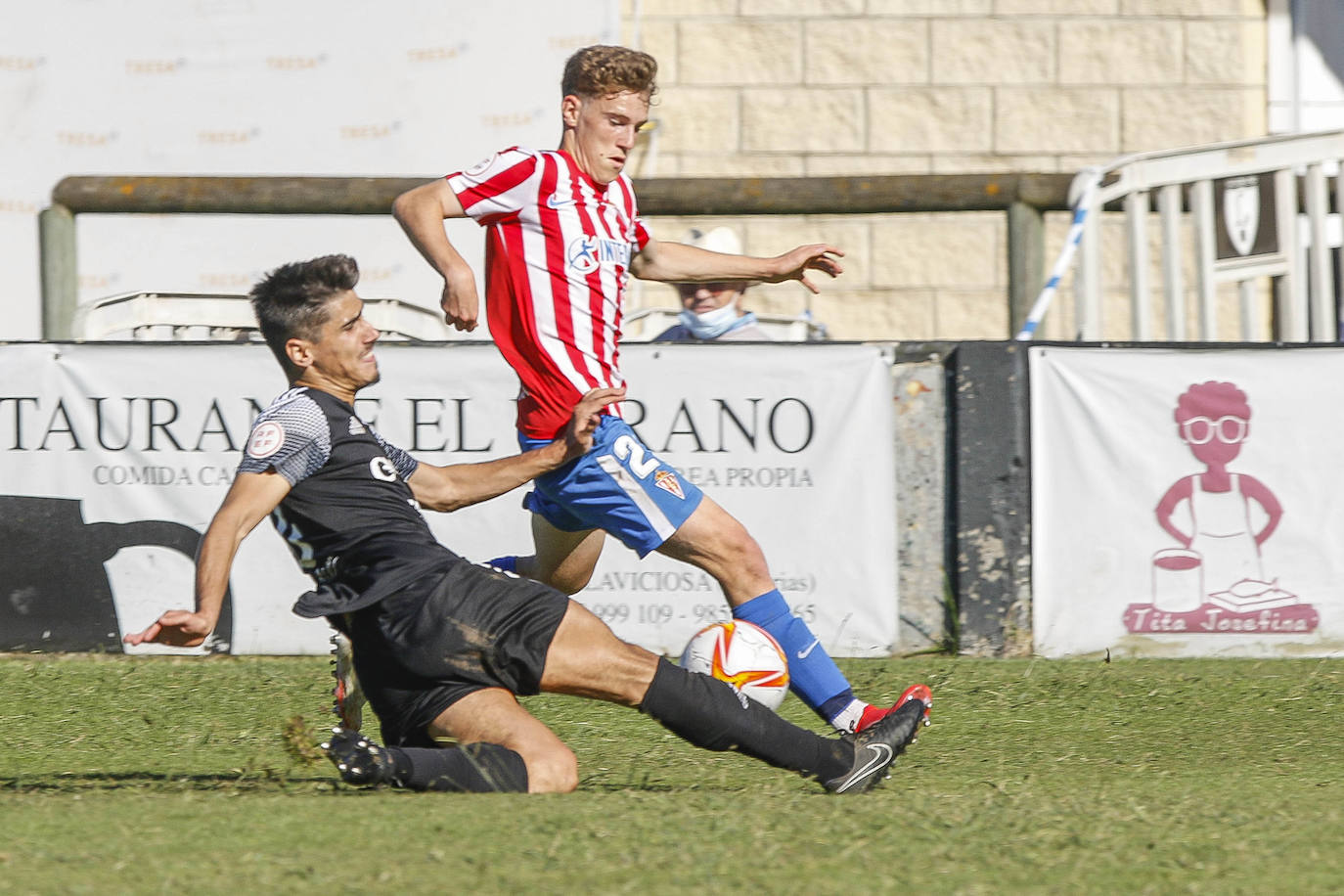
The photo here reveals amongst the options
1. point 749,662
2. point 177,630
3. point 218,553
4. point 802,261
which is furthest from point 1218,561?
point 177,630

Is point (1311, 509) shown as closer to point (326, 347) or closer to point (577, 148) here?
point (577, 148)

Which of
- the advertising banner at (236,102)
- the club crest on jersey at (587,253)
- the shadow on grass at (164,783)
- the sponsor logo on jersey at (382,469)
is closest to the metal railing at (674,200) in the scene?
the advertising banner at (236,102)

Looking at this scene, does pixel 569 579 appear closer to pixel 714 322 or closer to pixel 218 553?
pixel 218 553

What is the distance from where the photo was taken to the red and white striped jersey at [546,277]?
491 centimetres

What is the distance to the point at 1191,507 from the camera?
7.10m

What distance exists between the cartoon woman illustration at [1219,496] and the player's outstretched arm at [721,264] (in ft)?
7.88

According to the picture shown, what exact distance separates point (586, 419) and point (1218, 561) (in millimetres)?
3716

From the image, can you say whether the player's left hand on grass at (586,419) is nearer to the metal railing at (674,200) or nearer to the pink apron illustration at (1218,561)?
the pink apron illustration at (1218,561)

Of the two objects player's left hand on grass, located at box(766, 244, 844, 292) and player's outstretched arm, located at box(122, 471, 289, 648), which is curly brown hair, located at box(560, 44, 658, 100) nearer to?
player's left hand on grass, located at box(766, 244, 844, 292)

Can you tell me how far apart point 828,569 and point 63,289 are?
152 inches

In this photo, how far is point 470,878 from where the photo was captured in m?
3.08

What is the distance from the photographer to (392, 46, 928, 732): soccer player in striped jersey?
473 centimetres

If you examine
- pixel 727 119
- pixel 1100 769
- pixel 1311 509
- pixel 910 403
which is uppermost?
pixel 727 119

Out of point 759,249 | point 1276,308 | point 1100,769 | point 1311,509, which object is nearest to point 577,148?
point 1100,769
